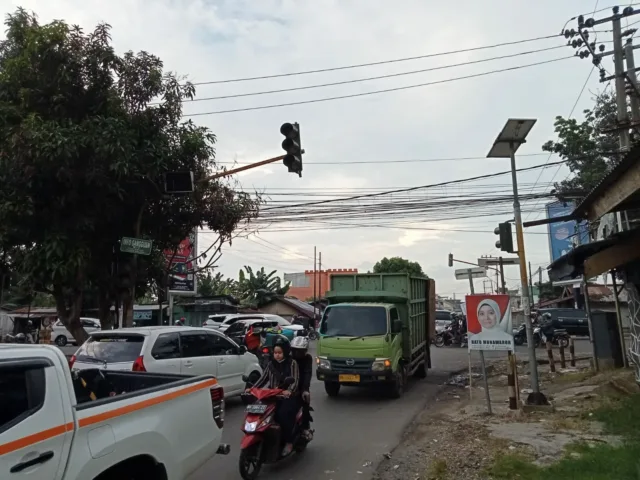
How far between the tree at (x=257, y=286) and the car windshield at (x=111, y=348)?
3449 cm

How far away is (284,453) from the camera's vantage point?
6395mm

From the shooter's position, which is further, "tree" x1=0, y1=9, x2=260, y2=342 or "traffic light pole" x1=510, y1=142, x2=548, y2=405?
"tree" x1=0, y1=9, x2=260, y2=342

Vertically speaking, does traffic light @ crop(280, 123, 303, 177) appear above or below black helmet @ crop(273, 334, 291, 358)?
above

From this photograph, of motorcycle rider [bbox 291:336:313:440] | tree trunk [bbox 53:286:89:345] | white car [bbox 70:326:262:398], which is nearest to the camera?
motorcycle rider [bbox 291:336:313:440]

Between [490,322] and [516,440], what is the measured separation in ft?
8.42

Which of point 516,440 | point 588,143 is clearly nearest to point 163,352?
point 516,440

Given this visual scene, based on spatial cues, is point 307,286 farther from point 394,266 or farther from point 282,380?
point 282,380

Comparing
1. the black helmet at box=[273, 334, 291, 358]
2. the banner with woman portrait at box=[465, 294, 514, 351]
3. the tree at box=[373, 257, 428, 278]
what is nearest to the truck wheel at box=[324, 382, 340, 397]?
the banner with woman portrait at box=[465, 294, 514, 351]

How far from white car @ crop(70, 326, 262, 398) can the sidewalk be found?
10.5ft

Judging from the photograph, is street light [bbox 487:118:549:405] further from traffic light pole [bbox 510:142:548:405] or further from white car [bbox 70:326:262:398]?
white car [bbox 70:326:262:398]

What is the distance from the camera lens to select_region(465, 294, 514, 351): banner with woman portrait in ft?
30.2

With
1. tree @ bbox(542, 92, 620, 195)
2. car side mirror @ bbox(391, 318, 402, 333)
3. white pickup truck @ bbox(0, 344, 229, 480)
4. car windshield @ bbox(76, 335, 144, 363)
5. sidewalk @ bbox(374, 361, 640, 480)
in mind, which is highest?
tree @ bbox(542, 92, 620, 195)

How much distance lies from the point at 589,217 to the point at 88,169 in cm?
867

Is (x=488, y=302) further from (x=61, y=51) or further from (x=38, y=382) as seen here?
(x=61, y=51)
